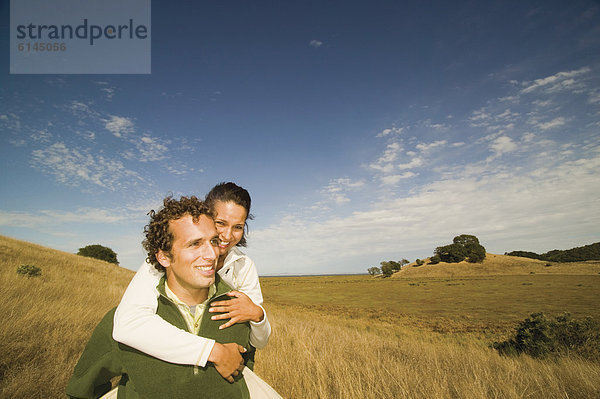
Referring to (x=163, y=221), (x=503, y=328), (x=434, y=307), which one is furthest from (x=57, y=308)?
(x=434, y=307)

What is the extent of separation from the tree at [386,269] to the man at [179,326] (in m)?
86.7

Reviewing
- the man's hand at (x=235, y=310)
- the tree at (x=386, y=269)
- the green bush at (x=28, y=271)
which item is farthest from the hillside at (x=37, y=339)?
the tree at (x=386, y=269)

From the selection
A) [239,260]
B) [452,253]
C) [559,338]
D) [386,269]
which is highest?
[239,260]

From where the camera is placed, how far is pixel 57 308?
630cm

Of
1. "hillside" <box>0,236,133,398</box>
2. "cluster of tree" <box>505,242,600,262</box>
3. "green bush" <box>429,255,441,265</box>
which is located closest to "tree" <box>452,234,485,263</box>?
"green bush" <box>429,255,441,265</box>

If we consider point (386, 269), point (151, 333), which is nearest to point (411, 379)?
point (151, 333)

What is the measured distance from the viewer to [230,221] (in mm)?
3170

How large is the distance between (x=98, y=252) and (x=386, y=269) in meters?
74.9

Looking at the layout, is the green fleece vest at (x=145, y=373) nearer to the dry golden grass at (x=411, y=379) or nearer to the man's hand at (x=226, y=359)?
the man's hand at (x=226, y=359)

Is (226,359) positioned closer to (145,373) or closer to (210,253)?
(145,373)

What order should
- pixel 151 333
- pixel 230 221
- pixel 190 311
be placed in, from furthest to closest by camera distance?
pixel 230 221
pixel 190 311
pixel 151 333

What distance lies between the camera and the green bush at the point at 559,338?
641 cm

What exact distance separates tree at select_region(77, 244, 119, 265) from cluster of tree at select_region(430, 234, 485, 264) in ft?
285

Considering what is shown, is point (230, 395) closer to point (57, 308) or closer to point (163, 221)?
point (163, 221)
